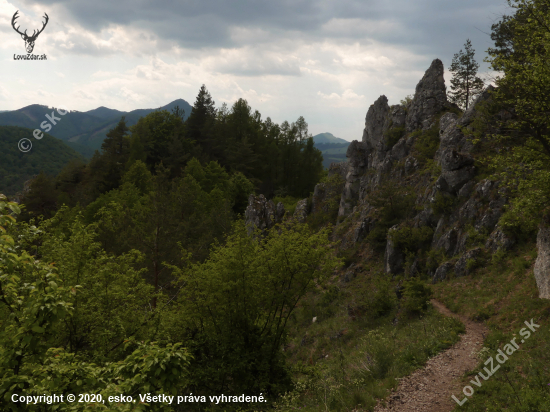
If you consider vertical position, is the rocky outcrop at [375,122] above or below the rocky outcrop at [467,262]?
above

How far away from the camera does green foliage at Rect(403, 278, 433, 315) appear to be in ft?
63.0

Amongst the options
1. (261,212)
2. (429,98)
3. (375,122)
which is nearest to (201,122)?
(261,212)

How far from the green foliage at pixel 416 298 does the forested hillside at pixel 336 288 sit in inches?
4.2

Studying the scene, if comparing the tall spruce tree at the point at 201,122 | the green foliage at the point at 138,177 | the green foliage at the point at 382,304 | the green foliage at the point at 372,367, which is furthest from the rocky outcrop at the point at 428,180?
the tall spruce tree at the point at 201,122

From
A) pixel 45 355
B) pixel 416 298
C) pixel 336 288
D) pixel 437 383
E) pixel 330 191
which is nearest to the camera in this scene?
pixel 45 355

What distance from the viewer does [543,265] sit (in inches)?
593

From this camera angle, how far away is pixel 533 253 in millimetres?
18234

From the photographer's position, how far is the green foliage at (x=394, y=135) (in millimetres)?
40594

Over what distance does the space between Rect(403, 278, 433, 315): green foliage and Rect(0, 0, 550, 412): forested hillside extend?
0.35 feet

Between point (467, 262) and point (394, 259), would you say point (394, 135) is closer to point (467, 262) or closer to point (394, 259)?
point (394, 259)

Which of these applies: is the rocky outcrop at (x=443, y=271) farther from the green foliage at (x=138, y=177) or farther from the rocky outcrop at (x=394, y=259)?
the green foliage at (x=138, y=177)

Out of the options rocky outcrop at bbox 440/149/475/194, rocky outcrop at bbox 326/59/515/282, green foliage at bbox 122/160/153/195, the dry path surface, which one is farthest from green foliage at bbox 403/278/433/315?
green foliage at bbox 122/160/153/195

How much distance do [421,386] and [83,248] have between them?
13.8m

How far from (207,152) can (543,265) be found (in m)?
60.9
